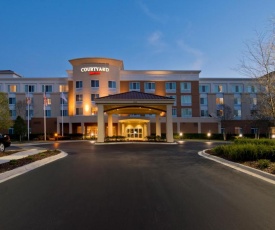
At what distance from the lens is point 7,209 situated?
601cm

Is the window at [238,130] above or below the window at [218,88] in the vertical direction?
below

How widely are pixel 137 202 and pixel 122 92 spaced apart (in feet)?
178

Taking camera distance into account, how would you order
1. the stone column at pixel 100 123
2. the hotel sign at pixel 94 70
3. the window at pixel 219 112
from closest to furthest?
the stone column at pixel 100 123
the hotel sign at pixel 94 70
the window at pixel 219 112

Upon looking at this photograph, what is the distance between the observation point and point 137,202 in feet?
21.1

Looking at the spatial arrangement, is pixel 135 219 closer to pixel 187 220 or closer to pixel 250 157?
pixel 187 220

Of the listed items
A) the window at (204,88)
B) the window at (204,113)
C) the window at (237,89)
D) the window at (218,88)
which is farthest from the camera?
the window at (218,88)

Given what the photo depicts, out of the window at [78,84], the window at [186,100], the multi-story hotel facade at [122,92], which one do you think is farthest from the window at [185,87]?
the window at [78,84]

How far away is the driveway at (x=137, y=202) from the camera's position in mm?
5074

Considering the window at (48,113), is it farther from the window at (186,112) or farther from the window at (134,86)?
the window at (186,112)

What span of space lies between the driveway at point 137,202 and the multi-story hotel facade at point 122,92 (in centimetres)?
4066

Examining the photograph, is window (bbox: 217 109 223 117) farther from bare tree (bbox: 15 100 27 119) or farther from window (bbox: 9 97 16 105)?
window (bbox: 9 97 16 105)

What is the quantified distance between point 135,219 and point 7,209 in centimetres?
291

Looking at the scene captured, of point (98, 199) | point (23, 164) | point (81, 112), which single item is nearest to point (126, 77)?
point (81, 112)

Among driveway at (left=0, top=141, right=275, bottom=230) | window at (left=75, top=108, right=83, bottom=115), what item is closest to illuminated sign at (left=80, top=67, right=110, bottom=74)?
window at (left=75, top=108, right=83, bottom=115)
